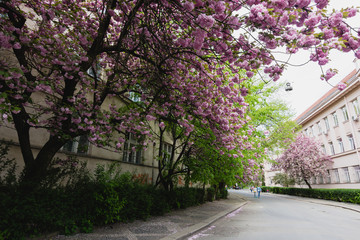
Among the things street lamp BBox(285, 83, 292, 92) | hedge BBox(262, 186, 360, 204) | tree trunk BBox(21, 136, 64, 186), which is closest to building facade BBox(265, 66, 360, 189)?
hedge BBox(262, 186, 360, 204)

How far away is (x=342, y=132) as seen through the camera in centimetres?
2727

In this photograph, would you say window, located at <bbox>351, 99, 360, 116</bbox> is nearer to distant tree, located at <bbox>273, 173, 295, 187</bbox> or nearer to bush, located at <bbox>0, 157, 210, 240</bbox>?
distant tree, located at <bbox>273, 173, 295, 187</bbox>

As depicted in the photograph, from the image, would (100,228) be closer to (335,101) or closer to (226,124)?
(226,124)

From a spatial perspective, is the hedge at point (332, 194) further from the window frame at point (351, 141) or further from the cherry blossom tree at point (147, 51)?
the cherry blossom tree at point (147, 51)

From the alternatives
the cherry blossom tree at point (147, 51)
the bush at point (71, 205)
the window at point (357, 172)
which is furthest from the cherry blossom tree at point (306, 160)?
the bush at point (71, 205)

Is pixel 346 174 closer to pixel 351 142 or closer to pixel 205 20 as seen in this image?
pixel 351 142

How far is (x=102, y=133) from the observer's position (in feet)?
19.2

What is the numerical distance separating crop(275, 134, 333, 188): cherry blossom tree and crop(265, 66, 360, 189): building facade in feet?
4.76

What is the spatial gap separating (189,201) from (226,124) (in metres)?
7.17

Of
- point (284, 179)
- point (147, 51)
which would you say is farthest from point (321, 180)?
point (147, 51)

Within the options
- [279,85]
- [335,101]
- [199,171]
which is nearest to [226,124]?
[199,171]

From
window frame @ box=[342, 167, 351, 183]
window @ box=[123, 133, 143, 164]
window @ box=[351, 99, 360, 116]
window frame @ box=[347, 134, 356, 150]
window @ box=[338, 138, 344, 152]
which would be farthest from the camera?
window @ box=[338, 138, 344, 152]

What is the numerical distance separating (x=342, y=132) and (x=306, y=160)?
18.7 feet

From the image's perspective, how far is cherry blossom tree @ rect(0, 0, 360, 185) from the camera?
389 cm
